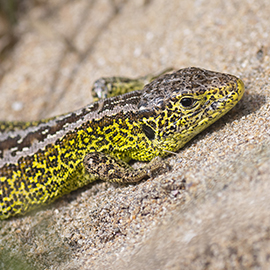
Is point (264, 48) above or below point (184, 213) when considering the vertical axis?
above

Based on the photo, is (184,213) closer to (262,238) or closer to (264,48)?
(262,238)

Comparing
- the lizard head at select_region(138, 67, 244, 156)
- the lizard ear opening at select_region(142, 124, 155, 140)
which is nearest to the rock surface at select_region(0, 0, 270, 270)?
the lizard head at select_region(138, 67, 244, 156)

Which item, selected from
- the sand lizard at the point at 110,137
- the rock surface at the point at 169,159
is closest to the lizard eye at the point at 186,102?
the sand lizard at the point at 110,137

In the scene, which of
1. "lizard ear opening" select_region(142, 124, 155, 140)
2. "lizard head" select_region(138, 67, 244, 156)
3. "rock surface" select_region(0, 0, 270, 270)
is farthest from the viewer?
"lizard ear opening" select_region(142, 124, 155, 140)

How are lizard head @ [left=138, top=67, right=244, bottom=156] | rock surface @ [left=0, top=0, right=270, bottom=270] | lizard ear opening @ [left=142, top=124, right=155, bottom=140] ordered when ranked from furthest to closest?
lizard ear opening @ [left=142, top=124, right=155, bottom=140], lizard head @ [left=138, top=67, right=244, bottom=156], rock surface @ [left=0, top=0, right=270, bottom=270]

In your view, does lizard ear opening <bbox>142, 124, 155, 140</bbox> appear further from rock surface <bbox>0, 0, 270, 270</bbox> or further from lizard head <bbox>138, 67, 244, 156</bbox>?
rock surface <bbox>0, 0, 270, 270</bbox>

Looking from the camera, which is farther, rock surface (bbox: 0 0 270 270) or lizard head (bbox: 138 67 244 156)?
lizard head (bbox: 138 67 244 156)

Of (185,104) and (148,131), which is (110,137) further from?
(185,104)

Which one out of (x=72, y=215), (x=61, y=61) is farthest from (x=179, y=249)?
(x=61, y=61)
